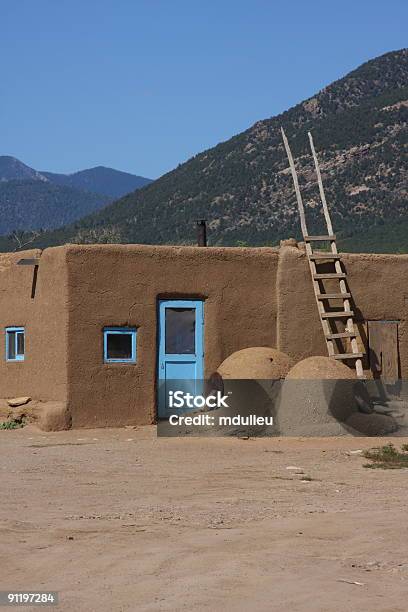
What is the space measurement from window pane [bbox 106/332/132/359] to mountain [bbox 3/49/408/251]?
3755 cm

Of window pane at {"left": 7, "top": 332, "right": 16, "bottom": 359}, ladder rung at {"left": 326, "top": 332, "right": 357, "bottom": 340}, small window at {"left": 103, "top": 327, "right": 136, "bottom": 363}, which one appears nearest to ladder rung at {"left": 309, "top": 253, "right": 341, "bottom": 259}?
ladder rung at {"left": 326, "top": 332, "right": 357, "bottom": 340}

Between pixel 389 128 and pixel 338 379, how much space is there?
59.6 metres

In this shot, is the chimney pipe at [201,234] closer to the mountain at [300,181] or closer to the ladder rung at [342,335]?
the ladder rung at [342,335]

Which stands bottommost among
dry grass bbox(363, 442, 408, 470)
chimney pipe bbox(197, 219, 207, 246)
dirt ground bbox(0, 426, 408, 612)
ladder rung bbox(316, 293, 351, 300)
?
dirt ground bbox(0, 426, 408, 612)

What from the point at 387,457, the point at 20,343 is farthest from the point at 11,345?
the point at 387,457

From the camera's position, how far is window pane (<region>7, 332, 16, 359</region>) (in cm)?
1870

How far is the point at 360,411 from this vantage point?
15828 millimetres

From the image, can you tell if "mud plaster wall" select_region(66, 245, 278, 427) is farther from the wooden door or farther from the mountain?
the mountain

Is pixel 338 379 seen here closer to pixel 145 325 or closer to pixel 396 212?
pixel 145 325

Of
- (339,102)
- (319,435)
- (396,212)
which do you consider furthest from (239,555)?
(339,102)

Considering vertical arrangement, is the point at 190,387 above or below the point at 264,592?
above

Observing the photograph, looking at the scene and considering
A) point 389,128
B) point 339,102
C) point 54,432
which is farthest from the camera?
point 339,102

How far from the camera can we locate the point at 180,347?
678 inches

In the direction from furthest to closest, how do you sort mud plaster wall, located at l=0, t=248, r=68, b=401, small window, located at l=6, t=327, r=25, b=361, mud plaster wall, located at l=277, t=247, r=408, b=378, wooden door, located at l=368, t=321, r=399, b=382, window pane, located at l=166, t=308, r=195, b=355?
1. small window, located at l=6, t=327, r=25, b=361
2. wooden door, located at l=368, t=321, r=399, b=382
3. mud plaster wall, located at l=277, t=247, r=408, b=378
4. window pane, located at l=166, t=308, r=195, b=355
5. mud plaster wall, located at l=0, t=248, r=68, b=401
